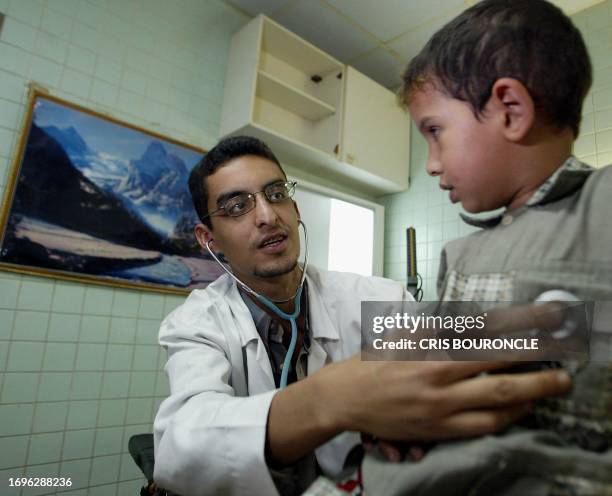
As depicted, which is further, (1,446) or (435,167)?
(1,446)

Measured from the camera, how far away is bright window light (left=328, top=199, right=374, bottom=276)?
2.46 meters

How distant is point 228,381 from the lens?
0.85m

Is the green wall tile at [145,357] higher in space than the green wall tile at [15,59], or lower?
lower

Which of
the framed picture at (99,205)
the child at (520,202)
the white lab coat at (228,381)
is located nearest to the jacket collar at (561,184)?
the child at (520,202)

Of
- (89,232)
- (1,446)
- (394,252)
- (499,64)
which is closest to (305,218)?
(394,252)

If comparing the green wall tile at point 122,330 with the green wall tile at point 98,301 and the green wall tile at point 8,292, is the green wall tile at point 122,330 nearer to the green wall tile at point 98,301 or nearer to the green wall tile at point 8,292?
the green wall tile at point 98,301

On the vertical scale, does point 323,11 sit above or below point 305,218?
above

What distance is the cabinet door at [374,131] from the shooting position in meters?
2.33

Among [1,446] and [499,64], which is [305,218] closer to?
[1,446]

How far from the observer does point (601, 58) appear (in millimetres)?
1917

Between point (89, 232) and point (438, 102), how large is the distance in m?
1.55

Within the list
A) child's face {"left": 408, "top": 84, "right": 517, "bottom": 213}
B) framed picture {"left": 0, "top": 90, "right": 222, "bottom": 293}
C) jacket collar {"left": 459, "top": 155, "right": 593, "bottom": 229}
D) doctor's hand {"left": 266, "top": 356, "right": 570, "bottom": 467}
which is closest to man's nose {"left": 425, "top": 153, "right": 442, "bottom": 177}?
child's face {"left": 408, "top": 84, "right": 517, "bottom": 213}

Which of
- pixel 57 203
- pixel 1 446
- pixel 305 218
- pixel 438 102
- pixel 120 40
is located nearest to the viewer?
pixel 438 102

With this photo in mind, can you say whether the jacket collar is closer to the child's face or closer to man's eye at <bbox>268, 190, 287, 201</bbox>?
the child's face
